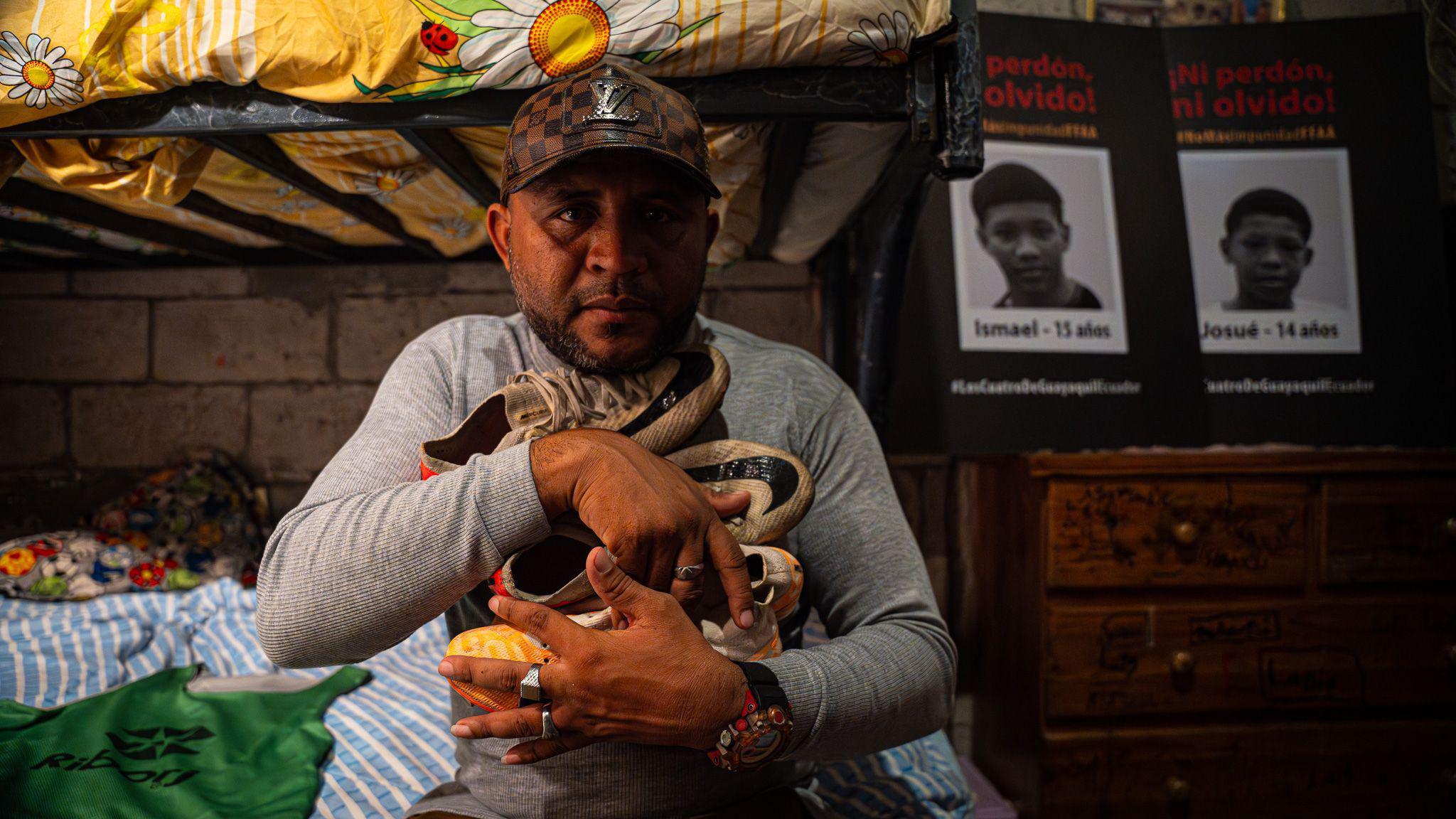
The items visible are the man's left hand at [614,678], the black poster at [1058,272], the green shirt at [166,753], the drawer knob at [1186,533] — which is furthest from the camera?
the black poster at [1058,272]

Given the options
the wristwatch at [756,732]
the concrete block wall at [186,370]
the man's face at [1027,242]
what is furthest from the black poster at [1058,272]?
the wristwatch at [756,732]

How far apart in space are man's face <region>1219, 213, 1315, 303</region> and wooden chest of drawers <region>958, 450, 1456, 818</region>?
2.59 feet

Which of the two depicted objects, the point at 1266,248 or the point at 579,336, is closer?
the point at 579,336

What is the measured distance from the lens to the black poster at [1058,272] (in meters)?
2.43

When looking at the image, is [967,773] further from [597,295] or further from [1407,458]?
[597,295]

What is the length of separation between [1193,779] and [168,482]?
3.18 metres

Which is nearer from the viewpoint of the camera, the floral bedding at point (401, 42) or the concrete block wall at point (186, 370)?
the floral bedding at point (401, 42)

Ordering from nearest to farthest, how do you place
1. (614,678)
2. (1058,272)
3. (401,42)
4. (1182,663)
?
(614,678)
(401,42)
(1182,663)
(1058,272)

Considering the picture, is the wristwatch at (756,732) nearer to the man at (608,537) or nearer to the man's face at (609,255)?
the man at (608,537)

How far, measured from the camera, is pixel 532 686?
818 millimetres

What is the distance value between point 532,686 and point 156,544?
222 centimetres

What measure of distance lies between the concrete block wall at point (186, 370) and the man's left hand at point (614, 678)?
6.39 feet

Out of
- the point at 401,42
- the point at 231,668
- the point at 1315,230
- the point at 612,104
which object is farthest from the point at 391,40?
the point at 1315,230

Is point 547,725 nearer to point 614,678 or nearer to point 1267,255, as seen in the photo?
point 614,678
